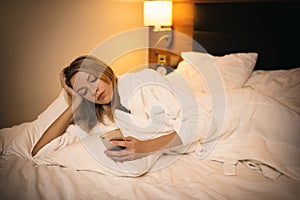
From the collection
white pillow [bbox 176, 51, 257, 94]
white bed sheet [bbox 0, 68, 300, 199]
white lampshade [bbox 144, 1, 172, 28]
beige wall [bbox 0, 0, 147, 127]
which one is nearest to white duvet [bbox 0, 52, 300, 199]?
white bed sheet [bbox 0, 68, 300, 199]

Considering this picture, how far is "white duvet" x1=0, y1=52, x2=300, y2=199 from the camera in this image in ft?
3.63

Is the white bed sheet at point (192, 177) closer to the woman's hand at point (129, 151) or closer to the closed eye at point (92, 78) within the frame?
the woman's hand at point (129, 151)

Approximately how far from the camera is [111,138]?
1.25m

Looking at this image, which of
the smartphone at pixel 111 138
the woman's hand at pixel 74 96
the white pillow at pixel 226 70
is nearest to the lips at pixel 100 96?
the woman's hand at pixel 74 96

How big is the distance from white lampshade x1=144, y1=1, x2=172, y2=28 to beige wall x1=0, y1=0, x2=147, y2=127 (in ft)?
0.78

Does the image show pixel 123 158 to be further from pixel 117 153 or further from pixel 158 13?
pixel 158 13

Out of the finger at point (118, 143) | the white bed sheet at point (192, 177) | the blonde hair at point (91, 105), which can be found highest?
the blonde hair at point (91, 105)

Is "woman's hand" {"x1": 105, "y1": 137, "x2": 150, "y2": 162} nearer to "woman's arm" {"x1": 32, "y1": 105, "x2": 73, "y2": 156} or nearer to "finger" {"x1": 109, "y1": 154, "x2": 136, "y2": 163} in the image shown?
"finger" {"x1": 109, "y1": 154, "x2": 136, "y2": 163}

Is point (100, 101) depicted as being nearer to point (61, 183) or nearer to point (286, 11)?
point (61, 183)

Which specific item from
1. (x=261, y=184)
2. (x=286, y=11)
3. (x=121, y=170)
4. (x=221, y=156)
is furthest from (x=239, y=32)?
(x=121, y=170)

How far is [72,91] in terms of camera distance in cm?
147

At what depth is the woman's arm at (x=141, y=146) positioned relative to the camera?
1.17 meters

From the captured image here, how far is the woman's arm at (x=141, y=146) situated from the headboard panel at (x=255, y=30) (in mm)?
818

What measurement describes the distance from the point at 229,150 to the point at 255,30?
Result: 2.67 ft
